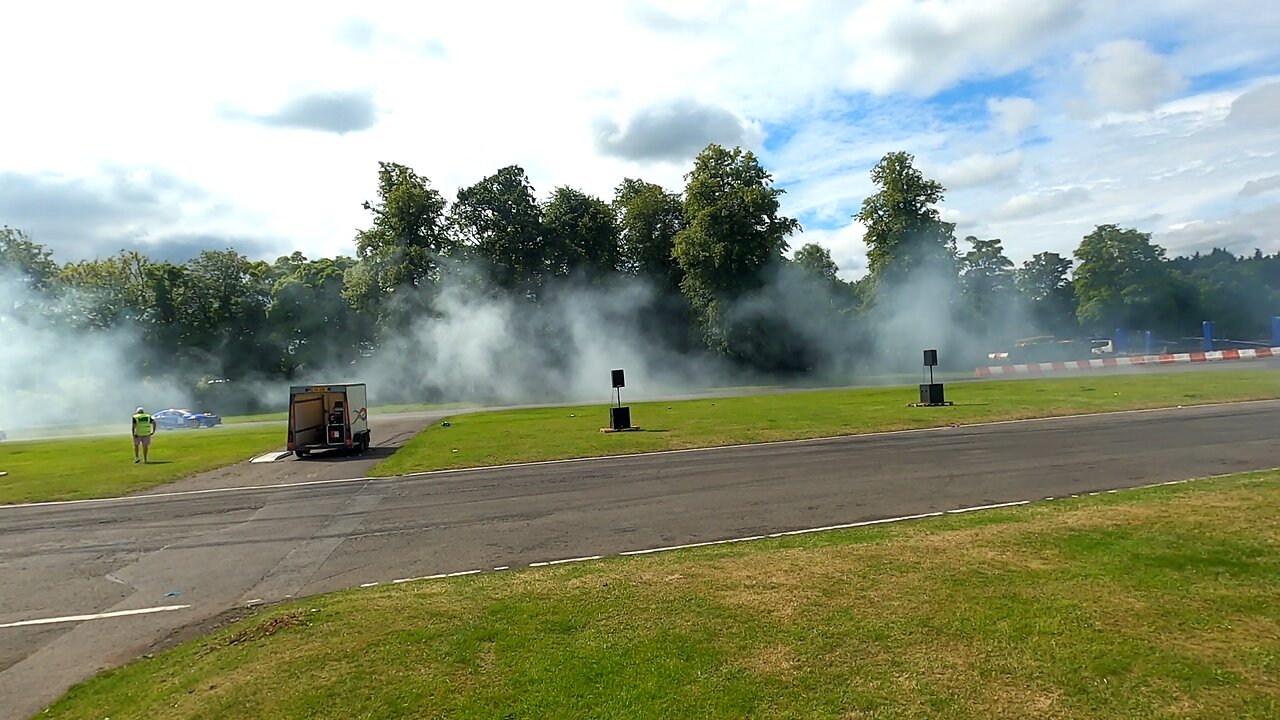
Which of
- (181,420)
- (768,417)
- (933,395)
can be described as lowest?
(768,417)

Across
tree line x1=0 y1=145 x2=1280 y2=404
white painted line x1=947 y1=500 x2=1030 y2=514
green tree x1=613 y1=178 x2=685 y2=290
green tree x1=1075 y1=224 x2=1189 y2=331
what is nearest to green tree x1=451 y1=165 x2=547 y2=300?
tree line x1=0 y1=145 x2=1280 y2=404

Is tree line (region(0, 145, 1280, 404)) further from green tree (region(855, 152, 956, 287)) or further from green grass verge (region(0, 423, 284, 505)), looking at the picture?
green grass verge (region(0, 423, 284, 505))

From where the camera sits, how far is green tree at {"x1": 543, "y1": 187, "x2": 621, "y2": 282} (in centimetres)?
5553

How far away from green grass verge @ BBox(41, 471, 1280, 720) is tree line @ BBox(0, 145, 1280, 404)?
1820 inches

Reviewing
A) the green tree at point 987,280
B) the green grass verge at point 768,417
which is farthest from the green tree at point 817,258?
the green grass verge at point 768,417

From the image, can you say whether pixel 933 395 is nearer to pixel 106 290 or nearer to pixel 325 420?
pixel 325 420

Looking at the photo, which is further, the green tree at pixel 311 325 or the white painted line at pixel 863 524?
the green tree at pixel 311 325

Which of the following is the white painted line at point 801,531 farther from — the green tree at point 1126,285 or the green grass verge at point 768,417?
the green tree at point 1126,285

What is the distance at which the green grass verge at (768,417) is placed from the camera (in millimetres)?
18875

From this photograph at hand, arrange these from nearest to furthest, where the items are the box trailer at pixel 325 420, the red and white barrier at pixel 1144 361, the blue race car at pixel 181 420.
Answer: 1. the box trailer at pixel 325 420
2. the blue race car at pixel 181 420
3. the red and white barrier at pixel 1144 361

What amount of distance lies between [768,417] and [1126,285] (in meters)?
70.7

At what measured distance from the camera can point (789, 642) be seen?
4910mm

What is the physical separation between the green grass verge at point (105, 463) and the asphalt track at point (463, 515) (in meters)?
1.66

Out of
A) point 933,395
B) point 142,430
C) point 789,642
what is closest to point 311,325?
point 142,430
